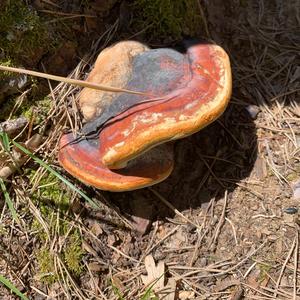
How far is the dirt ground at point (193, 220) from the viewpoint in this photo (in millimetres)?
2930

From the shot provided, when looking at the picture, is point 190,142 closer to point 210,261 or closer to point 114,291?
point 210,261

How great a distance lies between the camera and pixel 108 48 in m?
2.94

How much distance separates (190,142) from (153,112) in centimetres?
82

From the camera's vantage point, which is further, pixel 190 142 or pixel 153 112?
pixel 190 142

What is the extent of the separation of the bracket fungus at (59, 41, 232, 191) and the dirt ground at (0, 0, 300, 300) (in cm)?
24

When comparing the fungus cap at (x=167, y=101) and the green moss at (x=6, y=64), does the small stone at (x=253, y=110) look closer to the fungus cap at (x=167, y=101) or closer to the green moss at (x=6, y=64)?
the fungus cap at (x=167, y=101)

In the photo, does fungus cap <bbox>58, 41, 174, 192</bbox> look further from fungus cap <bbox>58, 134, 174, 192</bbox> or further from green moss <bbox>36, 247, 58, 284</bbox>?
green moss <bbox>36, 247, 58, 284</bbox>

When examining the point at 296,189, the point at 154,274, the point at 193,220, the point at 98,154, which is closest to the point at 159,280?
the point at 154,274

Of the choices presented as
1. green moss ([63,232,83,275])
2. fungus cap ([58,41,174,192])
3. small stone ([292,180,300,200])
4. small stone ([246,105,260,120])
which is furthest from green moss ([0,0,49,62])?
small stone ([292,180,300,200])

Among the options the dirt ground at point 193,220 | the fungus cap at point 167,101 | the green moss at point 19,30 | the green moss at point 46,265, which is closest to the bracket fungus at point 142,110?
the fungus cap at point 167,101

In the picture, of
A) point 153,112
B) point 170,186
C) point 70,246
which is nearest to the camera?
point 153,112

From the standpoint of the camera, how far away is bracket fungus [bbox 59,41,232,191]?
248 centimetres

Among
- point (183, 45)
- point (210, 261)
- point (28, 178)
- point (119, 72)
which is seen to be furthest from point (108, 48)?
point (210, 261)

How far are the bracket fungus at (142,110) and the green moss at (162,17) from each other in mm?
263
